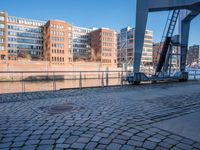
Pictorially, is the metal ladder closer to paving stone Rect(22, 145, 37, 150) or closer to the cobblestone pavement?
the cobblestone pavement

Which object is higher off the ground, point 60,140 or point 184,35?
point 184,35

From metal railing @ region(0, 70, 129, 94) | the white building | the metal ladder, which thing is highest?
the white building

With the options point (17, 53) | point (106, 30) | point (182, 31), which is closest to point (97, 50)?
point (106, 30)

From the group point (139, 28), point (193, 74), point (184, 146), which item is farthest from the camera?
point (193, 74)

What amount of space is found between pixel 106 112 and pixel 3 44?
70765 mm

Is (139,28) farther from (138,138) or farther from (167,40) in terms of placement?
(138,138)

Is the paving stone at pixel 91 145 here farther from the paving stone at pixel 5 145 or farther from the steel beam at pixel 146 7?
the steel beam at pixel 146 7

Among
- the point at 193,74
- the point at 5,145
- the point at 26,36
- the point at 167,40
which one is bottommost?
the point at 5,145

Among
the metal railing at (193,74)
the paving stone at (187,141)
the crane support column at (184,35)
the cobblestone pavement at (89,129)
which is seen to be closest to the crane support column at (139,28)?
the crane support column at (184,35)

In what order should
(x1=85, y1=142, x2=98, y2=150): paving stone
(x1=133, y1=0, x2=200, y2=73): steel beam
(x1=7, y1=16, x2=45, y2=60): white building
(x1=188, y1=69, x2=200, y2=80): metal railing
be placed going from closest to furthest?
(x1=85, y1=142, x2=98, y2=150): paving stone → (x1=133, y1=0, x2=200, y2=73): steel beam → (x1=188, y1=69, x2=200, y2=80): metal railing → (x1=7, y1=16, x2=45, y2=60): white building

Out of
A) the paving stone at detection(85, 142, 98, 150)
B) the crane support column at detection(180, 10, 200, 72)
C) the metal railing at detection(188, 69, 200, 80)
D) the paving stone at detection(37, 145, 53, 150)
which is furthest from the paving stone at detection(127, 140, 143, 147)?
the metal railing at detection(188, 69, 200, 80)

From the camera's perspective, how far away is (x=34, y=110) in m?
5.21

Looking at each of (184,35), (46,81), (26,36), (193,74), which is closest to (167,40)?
(184,35)

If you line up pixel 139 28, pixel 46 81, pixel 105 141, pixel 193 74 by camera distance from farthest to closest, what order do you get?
pixel 193 74, pixel 46 81, pixel 139 28, pixel 105 141
